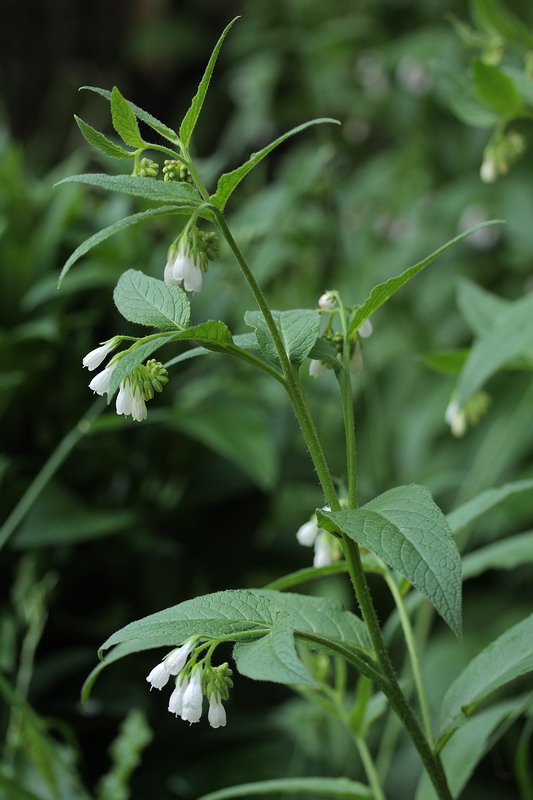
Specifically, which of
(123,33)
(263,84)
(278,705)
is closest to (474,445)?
(278,705)

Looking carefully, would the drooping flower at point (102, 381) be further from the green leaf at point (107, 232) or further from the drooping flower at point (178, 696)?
the drooping flower at point (178, 696)

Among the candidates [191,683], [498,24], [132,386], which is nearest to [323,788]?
[191,683]

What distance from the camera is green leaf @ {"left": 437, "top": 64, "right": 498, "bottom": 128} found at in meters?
1.16

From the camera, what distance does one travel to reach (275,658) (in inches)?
21.0

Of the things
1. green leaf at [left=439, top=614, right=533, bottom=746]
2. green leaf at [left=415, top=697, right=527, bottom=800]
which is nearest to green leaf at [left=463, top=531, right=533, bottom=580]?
green leaf at [left=415, top=697, right=527, bottom=800]

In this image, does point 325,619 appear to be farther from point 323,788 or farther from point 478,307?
point 478,307

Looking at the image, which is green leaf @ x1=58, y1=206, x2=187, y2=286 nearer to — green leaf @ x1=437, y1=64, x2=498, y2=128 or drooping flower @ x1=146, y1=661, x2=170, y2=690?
drooping flower @ x1=146, y1=661, x2=170, y2=690

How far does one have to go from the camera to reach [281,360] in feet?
2.02

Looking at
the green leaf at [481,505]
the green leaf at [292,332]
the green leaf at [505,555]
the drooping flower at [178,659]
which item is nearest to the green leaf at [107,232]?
the green leaf at [292,332]

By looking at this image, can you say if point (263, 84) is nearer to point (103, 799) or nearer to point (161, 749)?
point (161, 749)

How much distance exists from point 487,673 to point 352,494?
20 cm

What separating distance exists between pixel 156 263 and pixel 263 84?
1.71m

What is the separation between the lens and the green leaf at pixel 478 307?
1230 millimetres

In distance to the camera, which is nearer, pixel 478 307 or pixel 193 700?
pixel 193 700
